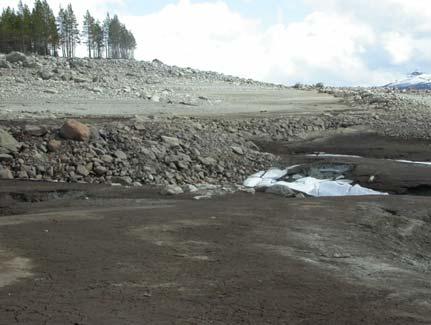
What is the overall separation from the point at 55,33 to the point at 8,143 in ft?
178

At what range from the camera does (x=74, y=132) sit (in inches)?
600

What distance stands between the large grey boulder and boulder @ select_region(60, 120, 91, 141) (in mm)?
1257

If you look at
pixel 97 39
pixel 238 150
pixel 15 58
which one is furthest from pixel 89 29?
pixel 238 150

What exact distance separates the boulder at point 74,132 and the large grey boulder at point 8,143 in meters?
1.26

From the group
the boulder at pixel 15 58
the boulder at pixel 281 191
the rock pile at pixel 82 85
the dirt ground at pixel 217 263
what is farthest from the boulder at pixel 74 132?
the boulder at pixel 15 58

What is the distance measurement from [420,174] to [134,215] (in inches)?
330

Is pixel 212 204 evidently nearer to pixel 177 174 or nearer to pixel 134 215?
pixel 134 215

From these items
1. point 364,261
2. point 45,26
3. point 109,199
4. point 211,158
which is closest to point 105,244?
point 364,261

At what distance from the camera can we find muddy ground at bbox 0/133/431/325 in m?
4.92

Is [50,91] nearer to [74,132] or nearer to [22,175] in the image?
[74,132]

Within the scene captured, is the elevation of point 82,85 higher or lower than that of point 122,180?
higher

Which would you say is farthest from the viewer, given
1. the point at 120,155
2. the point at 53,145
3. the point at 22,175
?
the point at 120,155

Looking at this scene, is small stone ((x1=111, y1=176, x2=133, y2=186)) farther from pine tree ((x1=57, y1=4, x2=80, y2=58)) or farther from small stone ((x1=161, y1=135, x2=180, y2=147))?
pine tree ((x1=57, y1=4, x2=80, y2=58))

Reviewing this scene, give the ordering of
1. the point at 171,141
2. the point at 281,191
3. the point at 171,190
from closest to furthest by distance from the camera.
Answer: the point at 171,190 < the point at 281,191 < the point at 171,141
